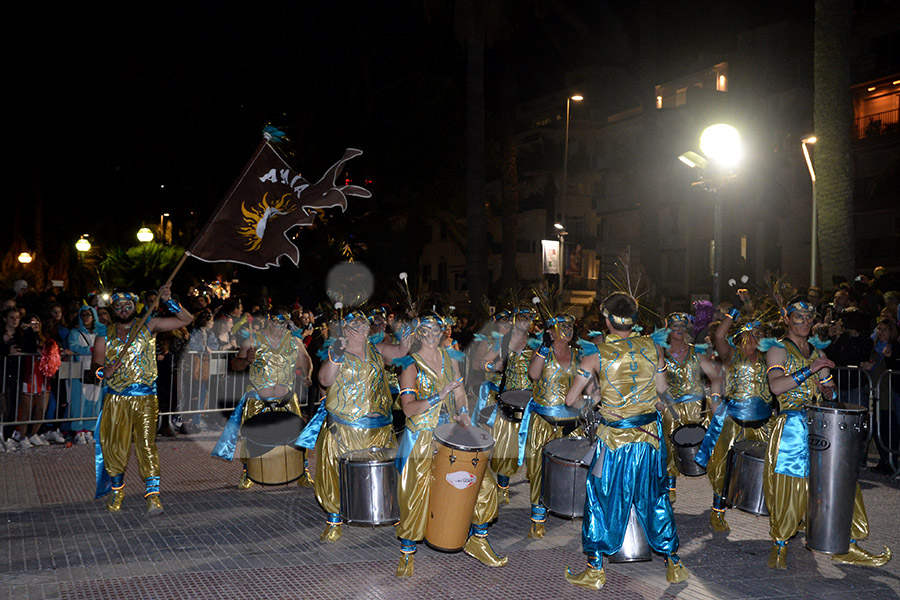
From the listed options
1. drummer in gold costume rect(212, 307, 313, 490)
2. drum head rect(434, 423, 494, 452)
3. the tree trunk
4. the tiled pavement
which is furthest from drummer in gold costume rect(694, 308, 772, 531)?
the tree trunk

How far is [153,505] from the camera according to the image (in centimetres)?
733

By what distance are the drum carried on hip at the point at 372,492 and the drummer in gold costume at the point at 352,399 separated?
1.09 feet

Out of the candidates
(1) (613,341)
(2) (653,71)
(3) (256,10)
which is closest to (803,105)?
(2) (653,71)

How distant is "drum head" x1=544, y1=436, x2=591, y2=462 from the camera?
20.4ft

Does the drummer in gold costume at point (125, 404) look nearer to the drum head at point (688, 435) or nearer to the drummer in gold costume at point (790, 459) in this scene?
the drum head at point (688, 435)

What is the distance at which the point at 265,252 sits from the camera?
24.9ft

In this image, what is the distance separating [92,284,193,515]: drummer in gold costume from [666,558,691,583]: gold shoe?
448cm

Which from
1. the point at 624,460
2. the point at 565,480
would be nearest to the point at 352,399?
the point at 565,480

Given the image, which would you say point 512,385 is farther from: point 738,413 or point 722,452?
point 738,413

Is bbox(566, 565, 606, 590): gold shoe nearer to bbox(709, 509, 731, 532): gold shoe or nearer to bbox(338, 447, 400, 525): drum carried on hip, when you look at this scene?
bbox(338, 447, 400, 525): drum carried on hip

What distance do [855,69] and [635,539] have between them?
35896 mm

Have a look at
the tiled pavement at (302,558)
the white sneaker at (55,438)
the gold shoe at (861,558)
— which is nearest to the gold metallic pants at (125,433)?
the tiled pavement at (302,558)

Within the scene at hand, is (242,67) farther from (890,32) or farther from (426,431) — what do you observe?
(890,32)

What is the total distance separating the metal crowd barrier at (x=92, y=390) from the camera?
10.9 metres
